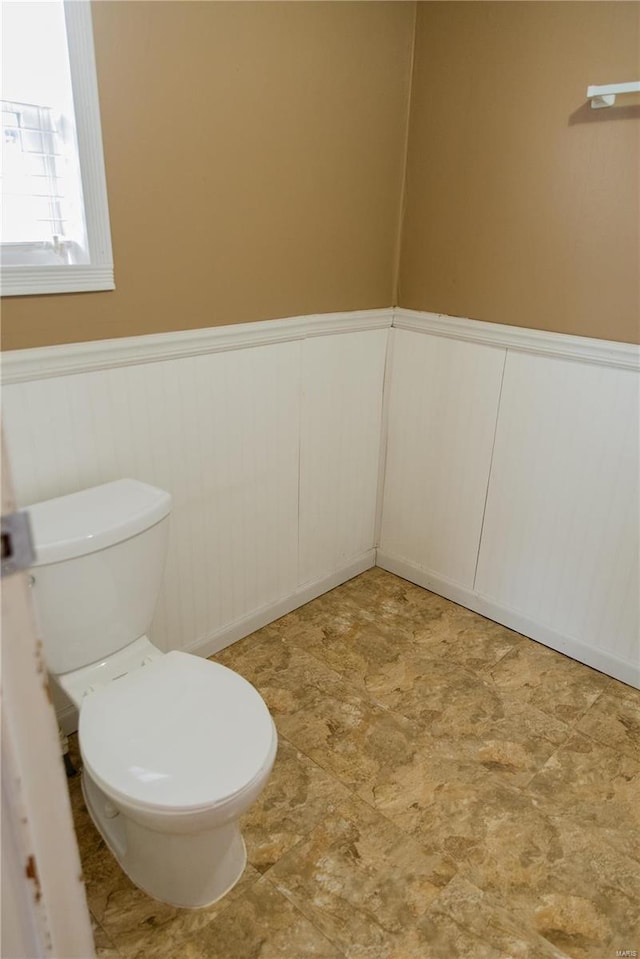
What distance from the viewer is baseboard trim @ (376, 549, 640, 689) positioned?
85.3 inches

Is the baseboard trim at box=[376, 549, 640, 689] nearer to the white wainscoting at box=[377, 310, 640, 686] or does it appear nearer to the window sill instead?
the white wainscoting at box=[377, 310, 640, 686]

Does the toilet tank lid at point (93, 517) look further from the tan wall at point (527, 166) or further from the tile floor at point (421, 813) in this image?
the tan wall at point (527, 166)

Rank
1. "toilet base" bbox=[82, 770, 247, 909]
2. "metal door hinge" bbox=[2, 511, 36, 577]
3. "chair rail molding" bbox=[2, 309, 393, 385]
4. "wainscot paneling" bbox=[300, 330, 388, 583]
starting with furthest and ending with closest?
"wainscot paneling" bbox=[300, 330, 388, 583]
"chair rail molding" bbox=[2, 309, 393, 385]
"toilet base" bbox=[82, 770, 247, 909]
"metal door hinge" bbox=[2, 511, 36, 577]

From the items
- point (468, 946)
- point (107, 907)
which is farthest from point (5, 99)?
point (468, 946)

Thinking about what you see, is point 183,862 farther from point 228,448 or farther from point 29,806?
point 228,448

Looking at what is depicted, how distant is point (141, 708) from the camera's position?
142cm

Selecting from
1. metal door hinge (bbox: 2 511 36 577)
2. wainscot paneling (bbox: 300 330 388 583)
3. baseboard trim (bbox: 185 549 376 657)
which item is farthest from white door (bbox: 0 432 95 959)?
wainscot paneling (bbox: 300 330 388 583)

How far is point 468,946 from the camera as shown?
1.38 metres

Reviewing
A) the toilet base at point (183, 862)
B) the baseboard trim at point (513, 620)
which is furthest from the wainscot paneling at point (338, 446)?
the toilet base at point (183, 862)

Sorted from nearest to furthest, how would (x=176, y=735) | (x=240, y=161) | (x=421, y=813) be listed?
1. (x=176, y=735)
2. (x=421, y=813)
3. (x=240, y=161)

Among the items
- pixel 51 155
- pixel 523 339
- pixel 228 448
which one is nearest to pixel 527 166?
pixel 523 339

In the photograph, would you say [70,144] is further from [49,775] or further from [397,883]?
[397,883]

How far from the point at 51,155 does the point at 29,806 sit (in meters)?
1.37

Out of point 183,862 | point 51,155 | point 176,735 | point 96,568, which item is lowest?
point 183,862
